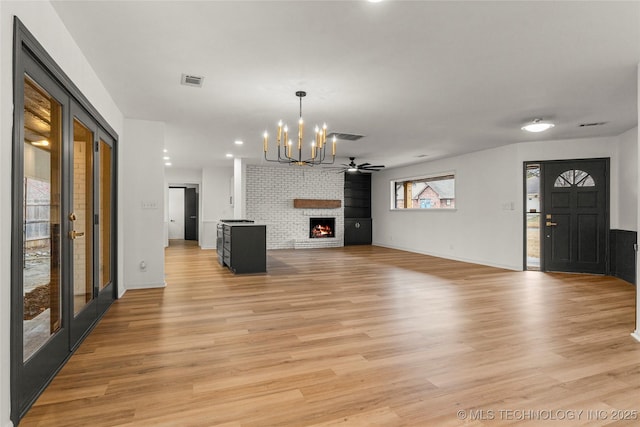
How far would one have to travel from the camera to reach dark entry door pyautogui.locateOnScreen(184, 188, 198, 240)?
1305 cm

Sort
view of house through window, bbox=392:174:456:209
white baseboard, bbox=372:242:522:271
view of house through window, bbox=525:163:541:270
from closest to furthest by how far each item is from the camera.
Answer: white baseboard, bbox=372:242:522:271, view of house through window, bbox=525:163:541:270, view of house through window, bbox=392:174:456:209

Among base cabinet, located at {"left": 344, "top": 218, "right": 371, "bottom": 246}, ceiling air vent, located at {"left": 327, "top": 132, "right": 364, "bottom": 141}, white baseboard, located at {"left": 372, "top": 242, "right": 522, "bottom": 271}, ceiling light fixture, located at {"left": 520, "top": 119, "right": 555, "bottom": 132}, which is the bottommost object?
white baseboard, located at {"left": 372, "top": 242, "right": 522, "bottom": 271}

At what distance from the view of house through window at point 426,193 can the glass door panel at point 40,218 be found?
7820mm

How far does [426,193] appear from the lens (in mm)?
9742

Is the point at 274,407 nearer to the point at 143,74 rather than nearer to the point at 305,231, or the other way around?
the point at 143,74

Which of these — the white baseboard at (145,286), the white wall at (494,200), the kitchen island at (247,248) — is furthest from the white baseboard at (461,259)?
the white baseboard at (145,286)

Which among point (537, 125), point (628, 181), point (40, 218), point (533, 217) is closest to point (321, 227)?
point (533, 217)

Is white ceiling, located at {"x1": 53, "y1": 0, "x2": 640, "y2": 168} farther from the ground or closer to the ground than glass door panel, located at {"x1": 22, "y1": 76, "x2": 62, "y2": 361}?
farther from the ground

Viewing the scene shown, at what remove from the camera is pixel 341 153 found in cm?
806

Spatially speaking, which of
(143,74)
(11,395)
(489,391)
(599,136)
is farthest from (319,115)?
(599,136)

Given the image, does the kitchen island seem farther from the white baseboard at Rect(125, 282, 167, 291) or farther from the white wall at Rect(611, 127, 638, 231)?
the white wall at Rect(611, 127, 638, 231)

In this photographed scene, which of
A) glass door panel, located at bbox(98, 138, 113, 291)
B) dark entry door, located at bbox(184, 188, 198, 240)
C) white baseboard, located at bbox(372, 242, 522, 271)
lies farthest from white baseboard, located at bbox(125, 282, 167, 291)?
dark entry door, located at bbox(184, 188, 198, 240)

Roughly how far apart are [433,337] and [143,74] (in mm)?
3632

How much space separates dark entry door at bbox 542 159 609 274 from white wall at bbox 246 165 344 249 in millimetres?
6004
